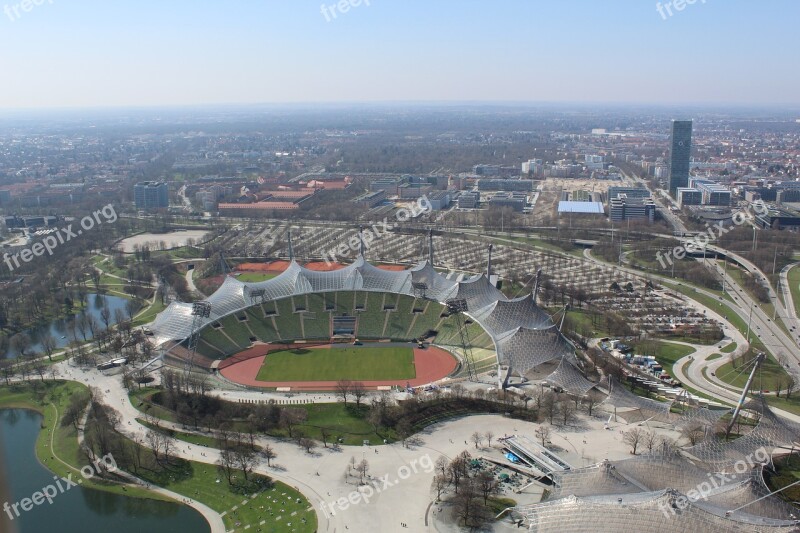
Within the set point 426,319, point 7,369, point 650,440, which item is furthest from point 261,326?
point 650,440

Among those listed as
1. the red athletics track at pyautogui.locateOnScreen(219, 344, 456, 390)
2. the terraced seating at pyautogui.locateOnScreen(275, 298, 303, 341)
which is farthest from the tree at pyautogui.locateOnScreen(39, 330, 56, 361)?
the terraced seating at pyautogui.locateOnScreen(275, 298, 303, 341)

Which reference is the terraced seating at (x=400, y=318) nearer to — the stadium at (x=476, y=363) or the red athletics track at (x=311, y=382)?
the stadium at (x=476, y=363)

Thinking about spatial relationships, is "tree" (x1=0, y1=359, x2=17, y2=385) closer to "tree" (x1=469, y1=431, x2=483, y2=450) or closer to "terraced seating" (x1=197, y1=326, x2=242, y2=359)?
"terraced seating" (x1=197, y1=326, x2=242, y2=359)

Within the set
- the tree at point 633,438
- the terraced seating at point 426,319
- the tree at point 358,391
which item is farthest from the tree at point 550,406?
the terraced seating at point 426,319

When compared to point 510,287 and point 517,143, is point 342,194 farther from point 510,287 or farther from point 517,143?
point 517,143

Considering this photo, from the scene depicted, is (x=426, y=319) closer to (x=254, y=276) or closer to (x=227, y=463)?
(x=227, y=463)

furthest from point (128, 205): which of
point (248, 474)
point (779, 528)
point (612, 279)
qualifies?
point (779, 528)
